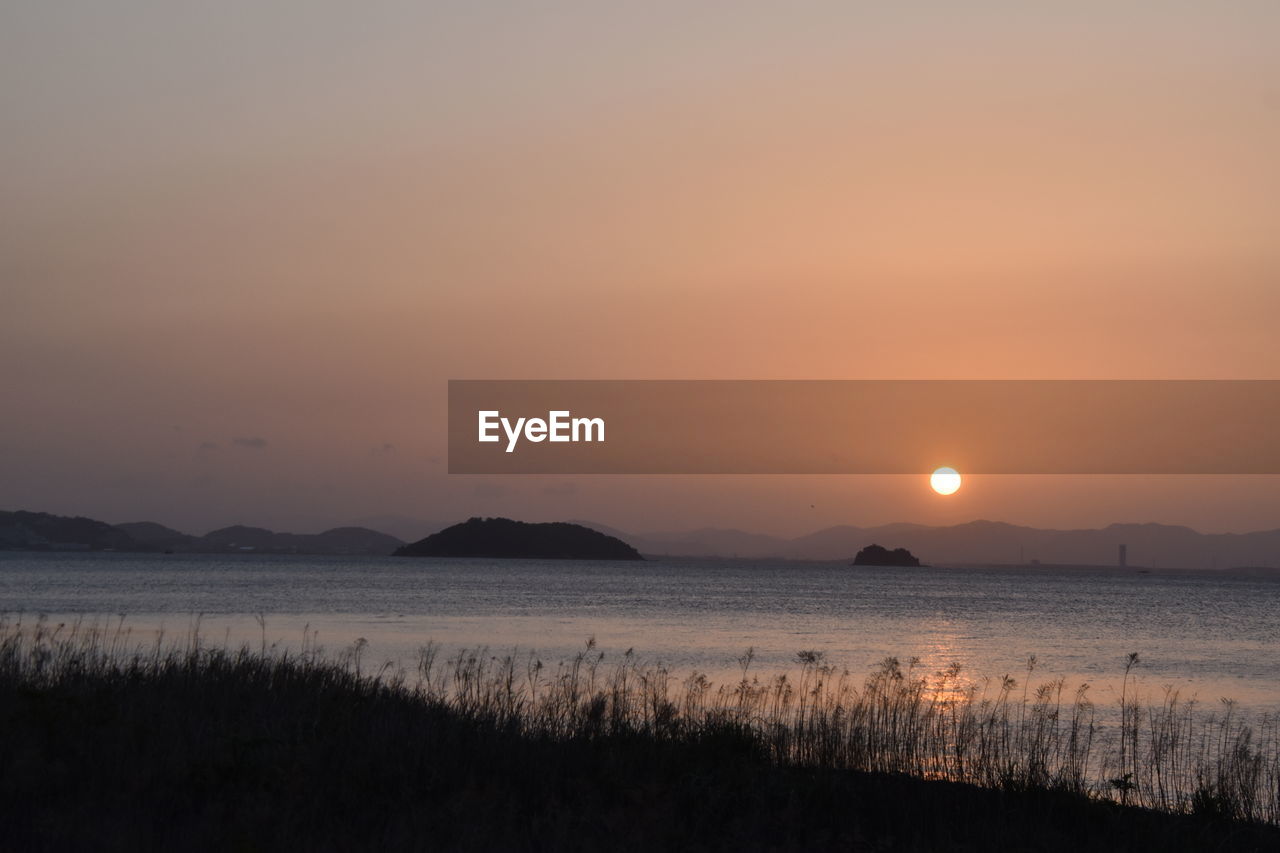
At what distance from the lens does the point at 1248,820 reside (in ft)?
48.8

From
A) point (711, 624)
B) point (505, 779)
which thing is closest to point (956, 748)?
point (505, 779)

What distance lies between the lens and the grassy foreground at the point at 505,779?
1051cm

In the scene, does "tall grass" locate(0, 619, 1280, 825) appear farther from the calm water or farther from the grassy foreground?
the calm water

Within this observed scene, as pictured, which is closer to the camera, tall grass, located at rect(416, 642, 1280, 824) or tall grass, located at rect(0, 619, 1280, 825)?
tall grass, located at rect(416, 642, 1280, 824)

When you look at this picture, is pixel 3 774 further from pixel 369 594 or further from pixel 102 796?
pixel 369 594

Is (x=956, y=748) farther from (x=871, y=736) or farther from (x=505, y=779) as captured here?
(x=505, y=779)

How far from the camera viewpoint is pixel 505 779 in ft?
43.0

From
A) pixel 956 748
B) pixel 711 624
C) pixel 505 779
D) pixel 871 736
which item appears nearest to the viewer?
pixel 505 779

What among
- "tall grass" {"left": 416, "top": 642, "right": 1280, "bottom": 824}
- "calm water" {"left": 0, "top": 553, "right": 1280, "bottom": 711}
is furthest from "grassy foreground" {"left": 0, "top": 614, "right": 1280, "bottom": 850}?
"calm water" {"left": 0, "top": 553, "right": 1280, "bottom": 711}

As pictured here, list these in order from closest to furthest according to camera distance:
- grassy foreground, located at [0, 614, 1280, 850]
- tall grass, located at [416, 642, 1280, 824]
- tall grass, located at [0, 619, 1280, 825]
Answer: grassy foreground, located at [0, 614, 1280, 850]
tall grass, located at [416, 642, 1280, 824]
tall grass, located at [0, 619, 1280, 825]

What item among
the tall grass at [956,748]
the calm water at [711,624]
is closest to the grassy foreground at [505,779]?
the tall grass at [956,748]

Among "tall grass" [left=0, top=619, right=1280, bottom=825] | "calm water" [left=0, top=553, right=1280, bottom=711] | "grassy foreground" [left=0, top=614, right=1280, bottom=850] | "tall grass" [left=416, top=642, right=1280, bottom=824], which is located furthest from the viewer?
"calm water" [left=0, top=553, right=1280, bottom=711]

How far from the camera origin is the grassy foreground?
1051 cm

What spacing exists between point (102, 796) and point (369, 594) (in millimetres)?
76376
